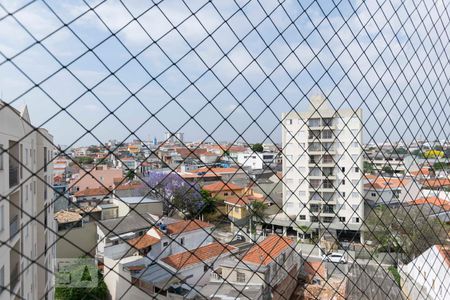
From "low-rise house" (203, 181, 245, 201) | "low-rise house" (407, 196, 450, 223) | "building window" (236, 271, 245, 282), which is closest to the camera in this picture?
"low-rise house" (203, 181, 245, 201)

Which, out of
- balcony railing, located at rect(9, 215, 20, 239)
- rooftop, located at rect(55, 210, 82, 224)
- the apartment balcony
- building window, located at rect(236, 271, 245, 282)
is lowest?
building window, located at rect(236, 271, 245, 282)

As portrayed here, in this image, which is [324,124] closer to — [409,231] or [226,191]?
[226,191]

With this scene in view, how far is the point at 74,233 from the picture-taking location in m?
5.70

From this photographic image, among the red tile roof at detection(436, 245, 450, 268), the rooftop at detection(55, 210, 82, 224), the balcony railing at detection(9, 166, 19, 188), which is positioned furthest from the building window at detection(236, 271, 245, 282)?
the rooftop at detection(55, 210, 82, 224)

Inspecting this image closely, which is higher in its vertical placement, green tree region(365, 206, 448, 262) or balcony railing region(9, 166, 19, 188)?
balcony railing region(9, 166, 19, 188)

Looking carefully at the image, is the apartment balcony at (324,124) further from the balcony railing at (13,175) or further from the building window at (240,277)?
the balcony railing at (13,175)

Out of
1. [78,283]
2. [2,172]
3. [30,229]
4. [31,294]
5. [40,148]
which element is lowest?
[78,283]

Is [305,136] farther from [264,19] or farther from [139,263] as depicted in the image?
[264,19]

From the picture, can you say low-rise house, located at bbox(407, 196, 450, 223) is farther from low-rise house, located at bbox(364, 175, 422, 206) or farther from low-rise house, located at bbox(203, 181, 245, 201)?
low-rise house, located at bbox(203, 181, 245, 201)

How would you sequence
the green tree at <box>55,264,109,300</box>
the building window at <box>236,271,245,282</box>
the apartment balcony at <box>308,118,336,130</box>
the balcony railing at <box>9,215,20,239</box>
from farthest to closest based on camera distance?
the green tree at <box>55,264,109,300</box>, the building window at <box>236,271,245,282</box>, the balcony railing at <box>9,215,20,239</box>, the apartment balcony at <box>308,118,336,130</box>

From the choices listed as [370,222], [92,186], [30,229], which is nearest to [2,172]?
[30,229]

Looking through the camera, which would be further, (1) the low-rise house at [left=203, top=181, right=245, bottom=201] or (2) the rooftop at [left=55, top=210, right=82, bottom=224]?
(2) the rooftop at [left=55, top=210, right=82, bottom=224]

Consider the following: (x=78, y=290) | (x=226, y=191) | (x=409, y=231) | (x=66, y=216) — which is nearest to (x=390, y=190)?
(x=226, y=191)

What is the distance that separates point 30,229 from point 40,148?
69 centimetres
